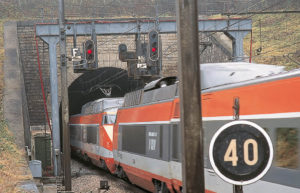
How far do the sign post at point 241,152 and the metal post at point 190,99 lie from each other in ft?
4.72

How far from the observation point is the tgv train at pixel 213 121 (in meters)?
7.32

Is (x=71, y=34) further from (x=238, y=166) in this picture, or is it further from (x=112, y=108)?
(x=238, y=166)

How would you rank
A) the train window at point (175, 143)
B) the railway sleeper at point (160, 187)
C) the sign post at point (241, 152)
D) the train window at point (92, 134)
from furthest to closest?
the train window at point (92, 134) → the railway sleeper at point (160, 187) → the train window at point (175, 143) → the sign post at point (241, 152)

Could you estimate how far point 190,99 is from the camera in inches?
256

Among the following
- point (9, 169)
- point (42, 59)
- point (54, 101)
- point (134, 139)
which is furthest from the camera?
point (42, 59)

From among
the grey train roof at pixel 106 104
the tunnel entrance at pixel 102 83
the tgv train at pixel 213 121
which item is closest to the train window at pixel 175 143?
the tgv train at pixel 213 121

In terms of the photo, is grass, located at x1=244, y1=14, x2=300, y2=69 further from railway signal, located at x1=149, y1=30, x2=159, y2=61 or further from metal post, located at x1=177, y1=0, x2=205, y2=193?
metal post, located at x1=177, y1=0, x2=205, y2=193

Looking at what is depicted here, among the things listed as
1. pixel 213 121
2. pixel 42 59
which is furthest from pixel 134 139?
pixel 42 59

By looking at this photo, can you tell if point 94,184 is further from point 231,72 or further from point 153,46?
point 231,72

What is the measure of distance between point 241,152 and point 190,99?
165 centimetres

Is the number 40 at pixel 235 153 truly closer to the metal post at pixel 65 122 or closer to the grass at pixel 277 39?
the metal post at pixel 65 122

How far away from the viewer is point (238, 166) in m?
4.95

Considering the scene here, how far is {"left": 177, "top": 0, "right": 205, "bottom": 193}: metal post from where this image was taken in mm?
6418

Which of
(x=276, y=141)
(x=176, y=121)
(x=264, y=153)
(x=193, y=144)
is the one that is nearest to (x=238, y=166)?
(x=264, y=153)
